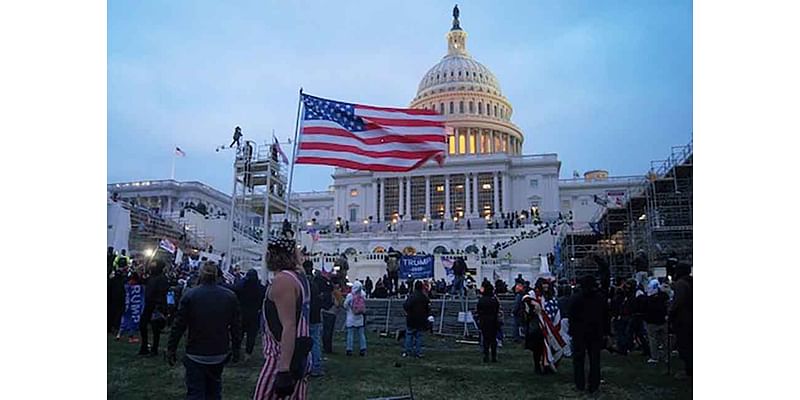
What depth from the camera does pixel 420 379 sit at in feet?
31.4

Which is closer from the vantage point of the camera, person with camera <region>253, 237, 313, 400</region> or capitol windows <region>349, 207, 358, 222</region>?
person with camera <region>253, 237, 313, 400</region>

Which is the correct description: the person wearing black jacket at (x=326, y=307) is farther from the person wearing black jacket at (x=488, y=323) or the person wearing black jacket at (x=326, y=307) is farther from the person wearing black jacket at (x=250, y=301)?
the person wearing black jacket at (x=488, y=323)

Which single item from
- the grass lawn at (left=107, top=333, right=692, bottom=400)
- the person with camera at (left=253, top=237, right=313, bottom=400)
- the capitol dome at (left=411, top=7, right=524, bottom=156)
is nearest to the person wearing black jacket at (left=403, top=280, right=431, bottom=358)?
the grass lawn at (left=107, top=333, right=692, bottom=400)

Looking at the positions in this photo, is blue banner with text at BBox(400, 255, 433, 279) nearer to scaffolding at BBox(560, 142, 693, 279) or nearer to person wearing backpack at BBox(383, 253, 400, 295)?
person wearing backpack at BBox(383, 253, 400, 295)

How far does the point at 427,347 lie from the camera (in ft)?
47.1

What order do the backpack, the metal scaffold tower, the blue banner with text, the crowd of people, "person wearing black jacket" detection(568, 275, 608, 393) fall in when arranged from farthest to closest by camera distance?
1. the metal scaffold tower
2. the blue banner with text
3. the backpack
4. "person wearing black jacket" detection(568, 275, 608, 393)
5. the crowd of people

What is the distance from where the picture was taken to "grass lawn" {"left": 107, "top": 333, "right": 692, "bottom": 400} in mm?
8398

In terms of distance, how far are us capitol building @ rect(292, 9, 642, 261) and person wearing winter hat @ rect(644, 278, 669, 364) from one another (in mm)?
28292

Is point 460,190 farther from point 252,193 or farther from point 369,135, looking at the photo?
point 369,135
